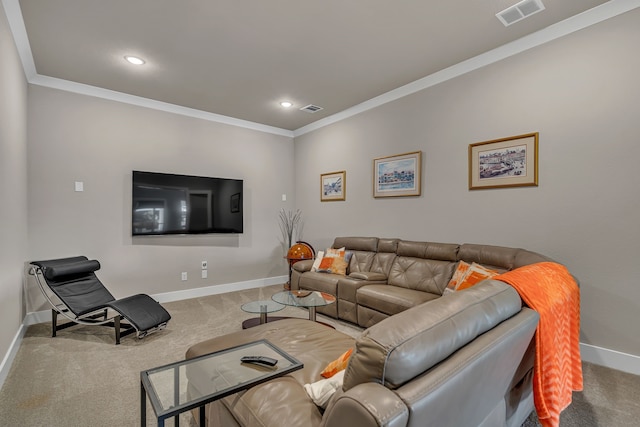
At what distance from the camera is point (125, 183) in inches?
168

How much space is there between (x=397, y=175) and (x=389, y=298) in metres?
1.72

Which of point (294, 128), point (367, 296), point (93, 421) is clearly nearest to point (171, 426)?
point (93, 421)

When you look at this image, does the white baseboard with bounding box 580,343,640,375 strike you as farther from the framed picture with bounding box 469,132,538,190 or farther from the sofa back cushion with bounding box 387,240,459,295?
the framed picture with bounding box 469,132,538,190

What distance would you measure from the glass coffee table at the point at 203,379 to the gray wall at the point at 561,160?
2.68 meters

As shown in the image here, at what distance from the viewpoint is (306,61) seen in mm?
3395

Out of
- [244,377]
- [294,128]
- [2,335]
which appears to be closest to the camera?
[244,377]

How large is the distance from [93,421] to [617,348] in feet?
12.5

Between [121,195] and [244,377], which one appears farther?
[121,195]

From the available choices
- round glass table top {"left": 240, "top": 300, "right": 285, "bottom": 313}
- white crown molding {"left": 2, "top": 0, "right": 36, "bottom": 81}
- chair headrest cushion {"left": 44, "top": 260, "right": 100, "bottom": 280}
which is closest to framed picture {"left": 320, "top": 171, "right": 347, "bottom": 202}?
round glass table top {"left": 240, "top": 300, "right": 285, "bottom": 313}

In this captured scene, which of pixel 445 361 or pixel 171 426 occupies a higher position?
pixel 445 361

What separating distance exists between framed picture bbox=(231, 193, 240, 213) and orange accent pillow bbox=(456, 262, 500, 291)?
3563mm

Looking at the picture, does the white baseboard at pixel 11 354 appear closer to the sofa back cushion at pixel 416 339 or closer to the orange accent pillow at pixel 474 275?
the sofa back cushion at pixel 416 339

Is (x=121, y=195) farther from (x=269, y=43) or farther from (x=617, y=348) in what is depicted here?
(x=617, y=348)

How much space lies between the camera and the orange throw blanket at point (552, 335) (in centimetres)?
146
